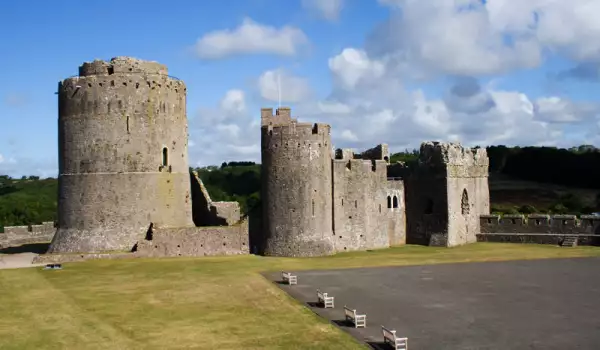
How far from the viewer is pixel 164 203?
41.5 m

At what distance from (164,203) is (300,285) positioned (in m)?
15.0

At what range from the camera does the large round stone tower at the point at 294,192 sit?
130 ft

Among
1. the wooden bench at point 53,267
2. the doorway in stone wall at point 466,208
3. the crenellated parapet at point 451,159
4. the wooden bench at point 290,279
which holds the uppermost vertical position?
the crenellated parapet at point 451,159

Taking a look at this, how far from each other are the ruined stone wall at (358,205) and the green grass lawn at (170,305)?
287 centimetres

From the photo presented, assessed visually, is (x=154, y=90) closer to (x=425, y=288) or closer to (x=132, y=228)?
(x=132, y=228)

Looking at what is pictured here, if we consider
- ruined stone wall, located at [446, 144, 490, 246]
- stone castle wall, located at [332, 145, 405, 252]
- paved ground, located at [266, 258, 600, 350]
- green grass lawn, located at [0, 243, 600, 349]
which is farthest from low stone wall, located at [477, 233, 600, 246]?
paved ground, located at [266, 258, 600, 350]

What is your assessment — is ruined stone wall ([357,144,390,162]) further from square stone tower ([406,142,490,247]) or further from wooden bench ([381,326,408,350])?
wooden bench ([381,326,408,350])

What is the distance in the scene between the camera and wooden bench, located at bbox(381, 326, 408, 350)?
17844 mm

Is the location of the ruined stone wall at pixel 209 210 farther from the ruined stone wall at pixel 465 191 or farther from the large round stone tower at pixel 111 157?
the ruined stone wall at pixel 465 191

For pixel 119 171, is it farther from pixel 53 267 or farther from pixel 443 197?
pixel 443 197

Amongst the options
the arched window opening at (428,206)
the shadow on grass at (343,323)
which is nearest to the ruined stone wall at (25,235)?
the arched window opening at (428,206)

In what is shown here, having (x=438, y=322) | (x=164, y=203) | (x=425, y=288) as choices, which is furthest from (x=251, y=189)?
(x=438, y=322)

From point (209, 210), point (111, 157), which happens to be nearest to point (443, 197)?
point (209, 210)

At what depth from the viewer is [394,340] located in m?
18.0
